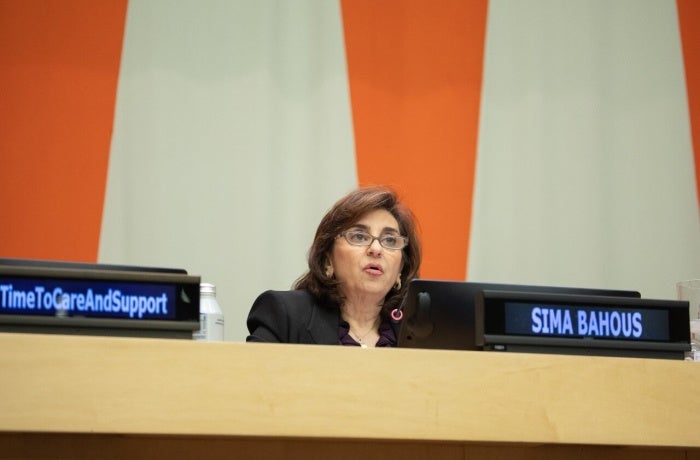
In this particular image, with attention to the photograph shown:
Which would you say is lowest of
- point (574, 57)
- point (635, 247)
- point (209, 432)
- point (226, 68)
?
point (209, 432)

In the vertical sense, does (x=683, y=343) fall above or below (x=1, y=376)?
above

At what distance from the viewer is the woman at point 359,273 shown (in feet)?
7.11

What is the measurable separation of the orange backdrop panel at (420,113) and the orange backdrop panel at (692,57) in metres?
0.75

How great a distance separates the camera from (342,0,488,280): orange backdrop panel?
2.94 m

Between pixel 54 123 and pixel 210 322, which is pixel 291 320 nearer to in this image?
pixel 210 322

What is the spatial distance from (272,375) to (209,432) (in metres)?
0.08

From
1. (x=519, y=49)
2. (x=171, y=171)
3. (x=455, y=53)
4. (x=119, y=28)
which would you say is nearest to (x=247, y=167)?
(x=171, y=171)

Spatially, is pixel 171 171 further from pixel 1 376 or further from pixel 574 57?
pixel 1 376

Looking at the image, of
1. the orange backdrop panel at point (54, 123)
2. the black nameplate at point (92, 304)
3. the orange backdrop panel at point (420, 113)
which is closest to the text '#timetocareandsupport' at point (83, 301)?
the black nameplate at point (92, 304)

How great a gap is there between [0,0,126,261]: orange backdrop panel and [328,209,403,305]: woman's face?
84 centimetres

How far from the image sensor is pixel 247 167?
2.83 metres

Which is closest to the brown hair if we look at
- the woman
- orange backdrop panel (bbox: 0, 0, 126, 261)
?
the woman

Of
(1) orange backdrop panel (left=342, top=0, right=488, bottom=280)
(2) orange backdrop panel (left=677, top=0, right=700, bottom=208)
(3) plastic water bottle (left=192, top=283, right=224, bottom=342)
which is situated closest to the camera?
(3) plastic water bottle (left=192, top=283, right=224, bottom=342)

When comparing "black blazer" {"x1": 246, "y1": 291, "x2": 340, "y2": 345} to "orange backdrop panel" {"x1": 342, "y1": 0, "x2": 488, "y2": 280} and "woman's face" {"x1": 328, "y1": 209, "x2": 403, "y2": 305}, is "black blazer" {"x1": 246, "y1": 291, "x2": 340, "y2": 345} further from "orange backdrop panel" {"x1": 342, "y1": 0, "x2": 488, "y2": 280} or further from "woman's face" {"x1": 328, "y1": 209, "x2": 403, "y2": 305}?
"orange backdrop panel" {"x1": 342, "y1": 0, "x2": 488, "y2": 280}
